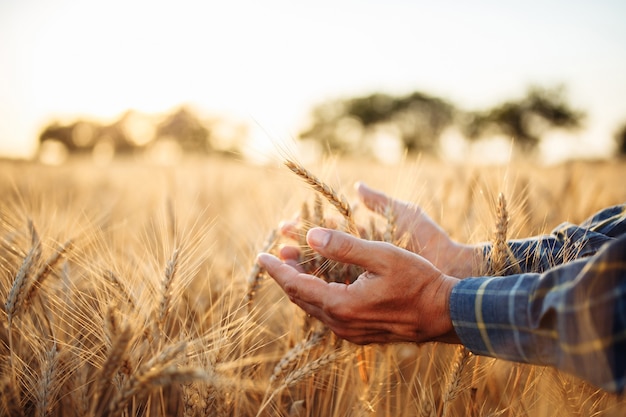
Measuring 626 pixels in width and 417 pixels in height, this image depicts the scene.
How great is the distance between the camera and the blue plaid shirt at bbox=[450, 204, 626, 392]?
72cm

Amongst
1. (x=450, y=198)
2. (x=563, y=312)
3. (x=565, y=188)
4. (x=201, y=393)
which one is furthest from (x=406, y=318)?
(x=565, y=188)

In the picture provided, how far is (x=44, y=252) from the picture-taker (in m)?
1.19

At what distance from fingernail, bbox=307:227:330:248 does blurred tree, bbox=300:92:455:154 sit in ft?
99.1

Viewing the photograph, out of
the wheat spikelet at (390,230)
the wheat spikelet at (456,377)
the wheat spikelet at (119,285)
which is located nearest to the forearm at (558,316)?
the wheat spikelet at (456,377)

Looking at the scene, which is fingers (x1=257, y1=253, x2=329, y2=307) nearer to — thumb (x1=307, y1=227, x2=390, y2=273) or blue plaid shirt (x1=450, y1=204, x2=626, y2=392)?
thumb (x1=307, y1=227, x2=390, y2=273)

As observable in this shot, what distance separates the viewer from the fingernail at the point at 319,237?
0.95 m

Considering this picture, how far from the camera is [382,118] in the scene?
32.1 meters

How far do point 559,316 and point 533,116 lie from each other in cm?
2985

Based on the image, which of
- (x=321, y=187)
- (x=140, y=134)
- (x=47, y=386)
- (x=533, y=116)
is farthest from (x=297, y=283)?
(x=533, y=116)

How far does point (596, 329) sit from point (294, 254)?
0.95m

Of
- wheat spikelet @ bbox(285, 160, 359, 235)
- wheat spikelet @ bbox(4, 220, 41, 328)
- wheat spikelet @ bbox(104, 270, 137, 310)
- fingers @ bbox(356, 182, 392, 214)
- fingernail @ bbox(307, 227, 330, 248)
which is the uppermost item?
wheat spikelet @ bbox(285, 160, 359, 235)

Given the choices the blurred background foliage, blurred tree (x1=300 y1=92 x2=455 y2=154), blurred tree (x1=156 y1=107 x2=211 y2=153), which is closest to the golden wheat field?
blurred tree (x1=156 y1=107 x2=211 y2=153)

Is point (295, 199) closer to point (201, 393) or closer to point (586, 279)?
point (201, 393)

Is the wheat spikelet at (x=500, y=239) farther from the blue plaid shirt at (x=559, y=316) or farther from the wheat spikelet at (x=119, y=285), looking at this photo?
the wheat spikelet at (x=119, y=285)
